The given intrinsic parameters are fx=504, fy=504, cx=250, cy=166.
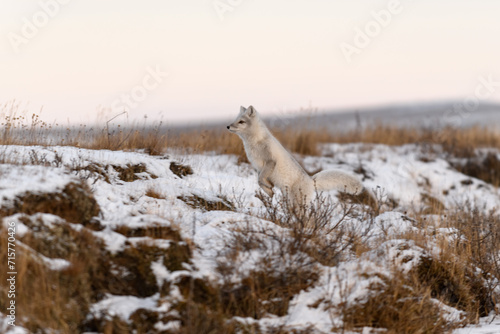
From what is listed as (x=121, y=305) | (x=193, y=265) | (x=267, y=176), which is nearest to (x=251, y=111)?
(x=267, y=176)

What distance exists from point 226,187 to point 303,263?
352 cm

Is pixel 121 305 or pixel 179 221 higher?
pixel 179 221

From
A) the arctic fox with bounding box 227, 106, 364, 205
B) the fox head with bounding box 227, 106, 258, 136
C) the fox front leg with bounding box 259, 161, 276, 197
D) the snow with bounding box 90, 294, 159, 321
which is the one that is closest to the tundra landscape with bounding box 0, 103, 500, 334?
the snow with bounding box 90, 294, 159, 321

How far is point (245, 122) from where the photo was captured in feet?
25.4

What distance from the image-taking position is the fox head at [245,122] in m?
7.70

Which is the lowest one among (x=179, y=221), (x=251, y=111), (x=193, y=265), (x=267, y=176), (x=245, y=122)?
(x=193, y=265)

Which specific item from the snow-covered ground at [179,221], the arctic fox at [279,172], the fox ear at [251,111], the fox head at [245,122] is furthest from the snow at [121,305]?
the fox ear at [251,111]

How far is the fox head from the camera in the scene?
7695 mm

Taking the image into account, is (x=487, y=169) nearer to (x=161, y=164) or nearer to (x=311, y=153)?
(x=311, y=153)

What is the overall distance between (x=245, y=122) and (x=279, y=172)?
0.97m

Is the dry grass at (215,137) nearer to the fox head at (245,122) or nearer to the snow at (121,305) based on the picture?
the fox head at (245,122)

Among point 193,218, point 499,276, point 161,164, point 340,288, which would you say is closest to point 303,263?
point 340,288

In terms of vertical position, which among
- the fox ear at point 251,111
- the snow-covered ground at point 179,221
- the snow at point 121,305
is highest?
the fox ear at point 251,111

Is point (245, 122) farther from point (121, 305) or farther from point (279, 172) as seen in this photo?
point (121, 305)
